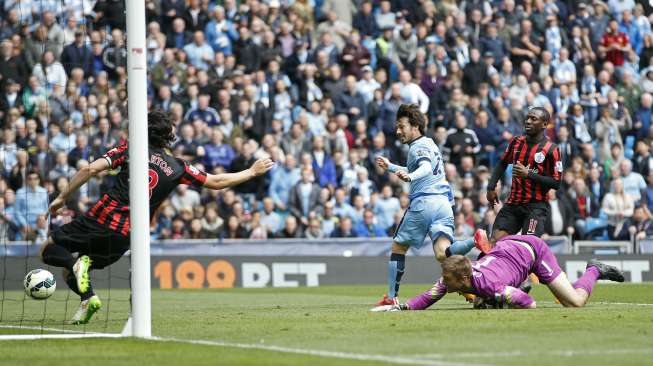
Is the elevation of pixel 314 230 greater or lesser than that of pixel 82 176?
lesser

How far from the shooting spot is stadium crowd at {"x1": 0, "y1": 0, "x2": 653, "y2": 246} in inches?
909

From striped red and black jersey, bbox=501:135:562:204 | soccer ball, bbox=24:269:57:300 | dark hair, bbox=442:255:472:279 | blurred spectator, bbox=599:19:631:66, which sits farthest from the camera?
blurred spectator, bbox=599:19:631:66

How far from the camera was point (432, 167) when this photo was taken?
45.6 feet

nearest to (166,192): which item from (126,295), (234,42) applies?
(126,295)

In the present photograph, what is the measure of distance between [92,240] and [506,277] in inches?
166

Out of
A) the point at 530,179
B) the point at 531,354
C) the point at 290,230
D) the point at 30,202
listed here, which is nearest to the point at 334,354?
the point at 531,354

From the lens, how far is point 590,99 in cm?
2895

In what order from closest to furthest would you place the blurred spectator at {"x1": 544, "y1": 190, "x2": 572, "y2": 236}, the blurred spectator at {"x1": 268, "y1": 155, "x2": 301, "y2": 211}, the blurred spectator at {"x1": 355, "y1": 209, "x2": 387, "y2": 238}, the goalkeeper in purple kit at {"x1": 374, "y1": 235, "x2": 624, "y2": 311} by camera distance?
the goalkeeper in purple kit at {"x1": 374, "y1": 235, "x2": 624, "y2": 311}, the blurred spectator at {"x1": 268, "y1": 155, "x2": 301, "y2": 211}, the blurred spectator at {"x1": 355, "y1": 209, "x2": 387, "y2": 238}, the blurred spectator at {"x1": 544, "y1": 190, "x2": 572, "y2": 236}

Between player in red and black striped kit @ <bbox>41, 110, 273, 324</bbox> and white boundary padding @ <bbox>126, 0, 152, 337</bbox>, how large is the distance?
6.54 ft

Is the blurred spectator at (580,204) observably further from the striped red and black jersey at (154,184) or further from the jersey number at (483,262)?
the striped red and black jersey at (154,184)

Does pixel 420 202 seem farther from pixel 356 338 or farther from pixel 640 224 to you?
pixel 640 224

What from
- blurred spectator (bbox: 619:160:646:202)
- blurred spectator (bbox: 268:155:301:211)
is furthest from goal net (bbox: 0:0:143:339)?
blurred spectator (bbox: 619:160:646:202)

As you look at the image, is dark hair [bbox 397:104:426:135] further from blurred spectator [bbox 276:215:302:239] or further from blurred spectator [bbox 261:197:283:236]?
blurred spectator [bbox 261:197:283:236]

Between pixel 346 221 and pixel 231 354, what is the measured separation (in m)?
16.1
